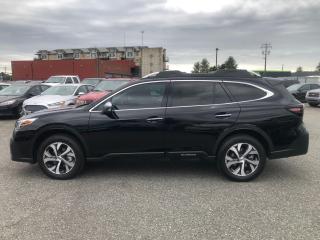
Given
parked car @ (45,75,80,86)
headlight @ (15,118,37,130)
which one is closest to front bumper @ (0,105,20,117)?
headlight @ (15,118,37,130)

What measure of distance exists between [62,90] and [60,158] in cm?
883

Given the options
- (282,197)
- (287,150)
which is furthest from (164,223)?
(287,150)

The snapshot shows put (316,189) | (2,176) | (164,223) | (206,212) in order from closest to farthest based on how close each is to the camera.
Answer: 1. (164,223)
2. (206,212)
3. (316,189)
4. (2,176)

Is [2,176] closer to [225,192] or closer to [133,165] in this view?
[133,165]

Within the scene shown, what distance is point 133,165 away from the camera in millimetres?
6934

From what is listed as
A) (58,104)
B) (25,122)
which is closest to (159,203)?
(25,122)

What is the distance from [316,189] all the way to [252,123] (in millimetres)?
1307

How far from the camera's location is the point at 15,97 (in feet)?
49.9

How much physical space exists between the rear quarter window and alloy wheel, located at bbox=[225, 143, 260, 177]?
2.46 ft

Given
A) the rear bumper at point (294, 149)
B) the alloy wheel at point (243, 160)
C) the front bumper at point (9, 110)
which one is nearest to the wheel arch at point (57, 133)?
the alloy wheel at point (243, 160)

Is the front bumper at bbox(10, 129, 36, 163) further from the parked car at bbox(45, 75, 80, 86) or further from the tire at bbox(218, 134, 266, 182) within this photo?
the parked car at bbox(45, 75, 80, 86)

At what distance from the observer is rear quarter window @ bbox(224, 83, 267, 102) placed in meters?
6.08

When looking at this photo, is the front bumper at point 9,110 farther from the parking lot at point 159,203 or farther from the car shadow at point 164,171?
the car shadow at point 164,171

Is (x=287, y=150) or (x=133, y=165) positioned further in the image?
(x=133, y=165)
